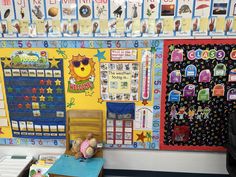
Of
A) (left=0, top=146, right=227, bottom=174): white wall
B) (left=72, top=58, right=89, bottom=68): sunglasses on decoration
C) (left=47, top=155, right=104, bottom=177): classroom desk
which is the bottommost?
(left=0, top=146, right=227, bottom=174): white wall

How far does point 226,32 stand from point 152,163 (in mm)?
1276

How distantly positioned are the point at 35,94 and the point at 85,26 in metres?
0.74

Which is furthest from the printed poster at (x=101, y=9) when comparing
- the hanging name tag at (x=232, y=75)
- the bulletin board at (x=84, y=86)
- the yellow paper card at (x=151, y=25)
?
the hanging name tag at (x=232, y=75)

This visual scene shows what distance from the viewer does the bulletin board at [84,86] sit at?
5.97ft

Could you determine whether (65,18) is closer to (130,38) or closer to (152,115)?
(130,38)

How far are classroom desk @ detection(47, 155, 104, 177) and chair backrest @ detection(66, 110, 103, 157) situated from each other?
12 centimetres

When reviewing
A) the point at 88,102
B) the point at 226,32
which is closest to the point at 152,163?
the point at 88,102

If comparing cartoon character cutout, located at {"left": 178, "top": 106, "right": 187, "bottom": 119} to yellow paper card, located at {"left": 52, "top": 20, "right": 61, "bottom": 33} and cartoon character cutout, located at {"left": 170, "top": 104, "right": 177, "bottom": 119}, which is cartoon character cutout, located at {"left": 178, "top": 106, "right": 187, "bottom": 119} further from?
yellow paper card, located at {"left": 52, "top": 20, "right": 61, "bottom": 33}

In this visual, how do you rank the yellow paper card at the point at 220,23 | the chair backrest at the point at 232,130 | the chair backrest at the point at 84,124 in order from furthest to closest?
the chair backrest at the point at 84,124
the yellow paper card at the point at 220,23
the chair backrest at the point at 232,130

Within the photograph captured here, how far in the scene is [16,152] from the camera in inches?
83.4

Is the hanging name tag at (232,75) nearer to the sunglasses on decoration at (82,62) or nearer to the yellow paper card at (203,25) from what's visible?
the yellow paper card at (203,25)

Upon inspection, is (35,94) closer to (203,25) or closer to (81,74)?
(81,74)

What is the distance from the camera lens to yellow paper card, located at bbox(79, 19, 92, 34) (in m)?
1.76

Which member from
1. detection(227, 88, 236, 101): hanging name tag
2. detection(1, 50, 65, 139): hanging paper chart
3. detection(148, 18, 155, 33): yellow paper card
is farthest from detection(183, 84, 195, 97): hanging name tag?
detection(1, 50, 65, 139): hanging paper chart
